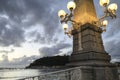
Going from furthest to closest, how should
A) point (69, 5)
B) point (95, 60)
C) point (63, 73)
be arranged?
point (69, 5) → point (95, 60) → point (63, 73)

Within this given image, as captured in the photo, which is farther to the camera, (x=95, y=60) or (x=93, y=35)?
(x=93, y=35)

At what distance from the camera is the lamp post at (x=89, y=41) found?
20.6 feet

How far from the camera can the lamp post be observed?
6275 millimetres

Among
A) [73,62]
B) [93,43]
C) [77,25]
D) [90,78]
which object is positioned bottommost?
[90,78]

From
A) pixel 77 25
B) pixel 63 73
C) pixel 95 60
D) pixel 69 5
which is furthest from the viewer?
pixel 77 25

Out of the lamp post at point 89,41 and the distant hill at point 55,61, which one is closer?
the lamp post at point 89,41

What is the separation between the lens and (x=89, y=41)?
6.74 m

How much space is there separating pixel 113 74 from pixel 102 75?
830 mm

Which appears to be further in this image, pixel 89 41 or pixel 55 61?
pixel 55 61

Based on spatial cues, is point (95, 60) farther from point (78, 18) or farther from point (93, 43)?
point (78, 18)

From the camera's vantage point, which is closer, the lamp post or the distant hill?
the lamp post

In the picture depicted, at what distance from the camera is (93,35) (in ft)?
22.8

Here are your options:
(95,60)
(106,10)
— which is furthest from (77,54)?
(106,10)

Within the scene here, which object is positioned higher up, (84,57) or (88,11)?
(88,11)
